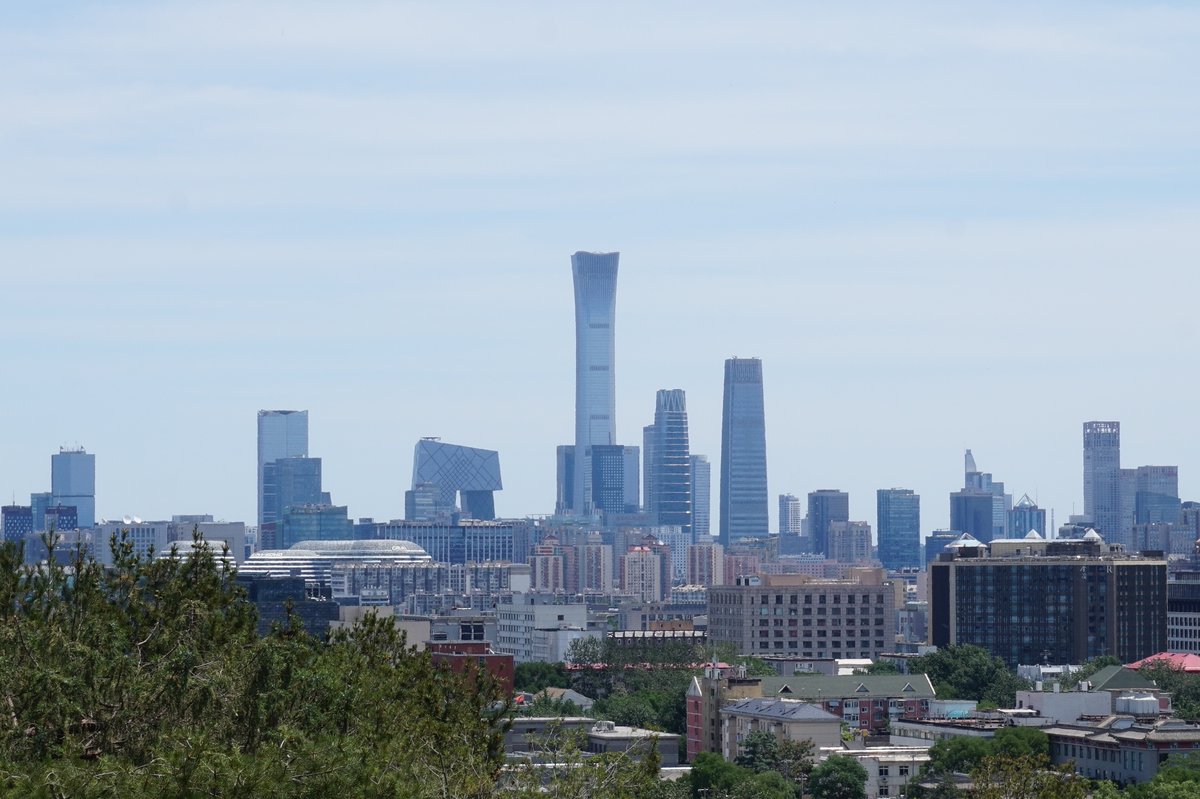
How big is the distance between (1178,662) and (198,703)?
129m

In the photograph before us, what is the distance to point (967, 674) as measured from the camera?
478 feet

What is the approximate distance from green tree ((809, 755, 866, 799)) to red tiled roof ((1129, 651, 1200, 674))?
48.4 meters

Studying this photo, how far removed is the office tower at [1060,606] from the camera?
560 feet

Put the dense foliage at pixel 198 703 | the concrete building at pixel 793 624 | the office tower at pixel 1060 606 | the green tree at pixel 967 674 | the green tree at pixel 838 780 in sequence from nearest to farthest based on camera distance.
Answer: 1. the dense foliage at pixel 198 703
2. the green tree at pixel 838 780
3. the green tree at pixel 967 674
4. the office tower at pixel 1060 606
5. the concrete building at pixel 793 624

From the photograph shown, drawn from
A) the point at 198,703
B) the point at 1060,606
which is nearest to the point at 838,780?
the point at 198,703

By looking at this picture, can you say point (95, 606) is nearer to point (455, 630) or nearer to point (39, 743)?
point (39, 743)

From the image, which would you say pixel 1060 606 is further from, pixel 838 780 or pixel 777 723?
pixel 838 780

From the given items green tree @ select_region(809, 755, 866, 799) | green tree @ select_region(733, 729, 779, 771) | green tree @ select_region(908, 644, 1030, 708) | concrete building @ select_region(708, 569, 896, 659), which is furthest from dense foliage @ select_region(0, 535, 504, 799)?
concrete building @ select_region(708, 569, 896, 659)

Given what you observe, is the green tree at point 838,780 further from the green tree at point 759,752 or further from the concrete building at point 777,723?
the concrete building at point 777,723

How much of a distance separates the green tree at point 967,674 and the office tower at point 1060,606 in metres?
19.6

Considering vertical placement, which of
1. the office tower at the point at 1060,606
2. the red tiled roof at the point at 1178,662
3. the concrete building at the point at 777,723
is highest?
the office tower at the point at 1060,606

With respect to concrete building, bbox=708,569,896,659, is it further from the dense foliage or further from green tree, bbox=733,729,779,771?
the dense foliage

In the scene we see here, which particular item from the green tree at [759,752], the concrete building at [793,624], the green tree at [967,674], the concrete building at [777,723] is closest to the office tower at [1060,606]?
the green tree at [967,674]

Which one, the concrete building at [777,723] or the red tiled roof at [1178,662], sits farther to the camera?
the red tiled roof at [1178,662]
